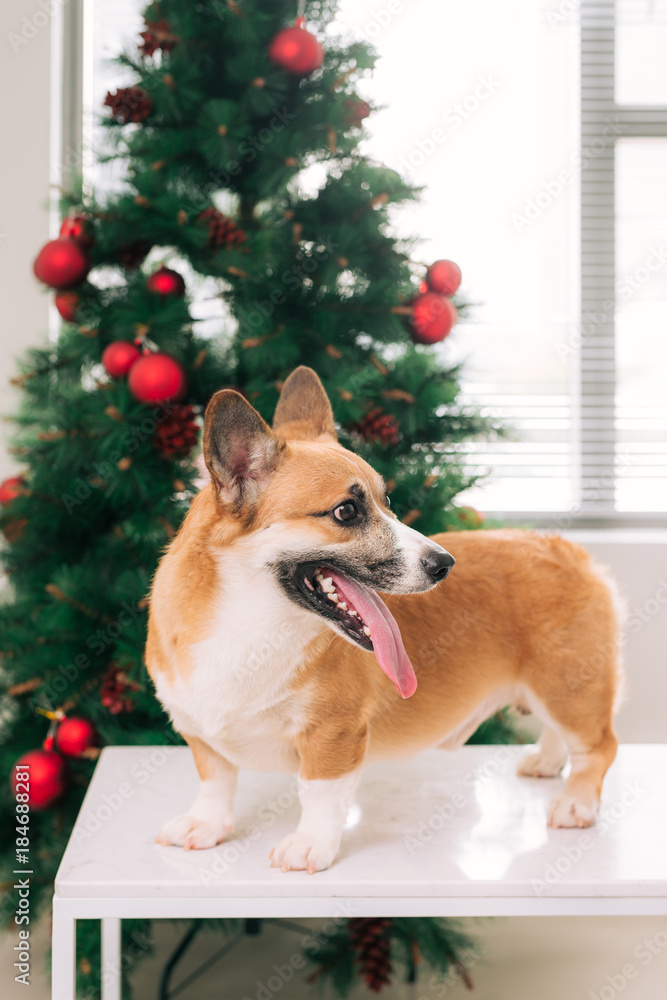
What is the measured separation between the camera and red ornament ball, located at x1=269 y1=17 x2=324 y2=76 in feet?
5.27

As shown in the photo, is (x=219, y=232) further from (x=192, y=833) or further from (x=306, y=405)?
(x=192, y=833)

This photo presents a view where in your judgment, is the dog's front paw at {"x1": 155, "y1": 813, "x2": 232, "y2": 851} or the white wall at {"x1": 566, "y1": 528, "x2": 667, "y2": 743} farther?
the white wall at {"x1": 566, "y1": 528, "x2": 667, "y2": 743}

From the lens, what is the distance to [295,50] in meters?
1.61

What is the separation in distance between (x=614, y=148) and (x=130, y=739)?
7.60ft

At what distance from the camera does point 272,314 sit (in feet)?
5.45

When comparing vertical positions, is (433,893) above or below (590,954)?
above

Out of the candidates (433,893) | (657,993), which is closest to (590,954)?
(657,993)

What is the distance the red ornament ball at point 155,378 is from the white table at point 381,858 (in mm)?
664

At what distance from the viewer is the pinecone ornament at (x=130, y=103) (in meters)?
1.61

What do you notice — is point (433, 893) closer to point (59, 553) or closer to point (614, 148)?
point (59, 553)

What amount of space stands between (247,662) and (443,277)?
0.96m

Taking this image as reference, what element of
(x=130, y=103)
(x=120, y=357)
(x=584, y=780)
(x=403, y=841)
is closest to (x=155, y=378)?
(x=120, y=357)

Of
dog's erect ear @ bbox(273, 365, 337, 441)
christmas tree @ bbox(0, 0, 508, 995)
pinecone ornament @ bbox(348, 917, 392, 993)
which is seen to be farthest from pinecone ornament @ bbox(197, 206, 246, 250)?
pinecone ornament @ bbox(348, 917, 392, 993)

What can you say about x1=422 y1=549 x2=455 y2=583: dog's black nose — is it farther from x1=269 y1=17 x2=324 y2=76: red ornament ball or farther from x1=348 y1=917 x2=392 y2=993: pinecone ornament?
x1=269 y1=17 x2=324 y2=76: red ornament ball
